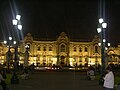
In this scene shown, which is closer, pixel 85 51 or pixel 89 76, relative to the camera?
pixel 89 76

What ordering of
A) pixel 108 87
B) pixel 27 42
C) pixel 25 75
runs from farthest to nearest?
pixel 27 42
pixel 25 75
pixel 108 87

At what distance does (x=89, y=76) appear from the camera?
118 feet

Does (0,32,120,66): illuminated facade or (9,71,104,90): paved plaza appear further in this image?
(0,32,120,66): illuminated facade

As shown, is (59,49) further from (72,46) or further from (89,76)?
(89,76)

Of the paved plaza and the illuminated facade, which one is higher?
the illuminated facade

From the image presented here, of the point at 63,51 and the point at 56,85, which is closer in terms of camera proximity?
the point at 56,85

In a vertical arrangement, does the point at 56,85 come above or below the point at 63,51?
below

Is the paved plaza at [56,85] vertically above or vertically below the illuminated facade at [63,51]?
below

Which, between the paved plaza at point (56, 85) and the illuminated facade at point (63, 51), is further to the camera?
the illuminated facade at point (63, 51)

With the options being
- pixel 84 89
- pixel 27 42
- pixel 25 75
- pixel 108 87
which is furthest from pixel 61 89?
pixel 27 42

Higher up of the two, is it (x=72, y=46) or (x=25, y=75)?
(x=72, y=46)

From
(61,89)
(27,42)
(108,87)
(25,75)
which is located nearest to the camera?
(108,87)

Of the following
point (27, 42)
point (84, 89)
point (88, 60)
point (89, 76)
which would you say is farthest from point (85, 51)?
point (84, 89)

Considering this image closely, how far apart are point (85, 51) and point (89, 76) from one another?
82.2 metres
